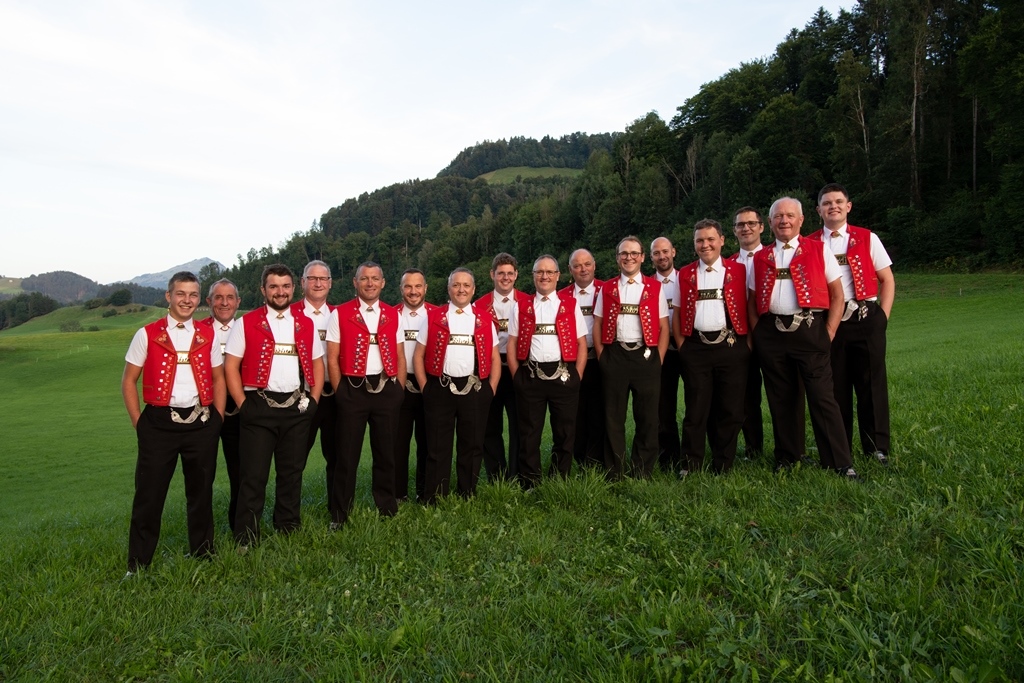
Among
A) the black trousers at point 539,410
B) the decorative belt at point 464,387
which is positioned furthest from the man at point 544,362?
the decorative belt at point 464,387

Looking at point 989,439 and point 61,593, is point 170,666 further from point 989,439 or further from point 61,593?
point 989,439

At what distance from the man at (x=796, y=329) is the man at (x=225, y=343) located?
477 centimetres

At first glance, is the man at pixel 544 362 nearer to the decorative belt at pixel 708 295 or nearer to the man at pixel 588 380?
the man at pixel 588 380

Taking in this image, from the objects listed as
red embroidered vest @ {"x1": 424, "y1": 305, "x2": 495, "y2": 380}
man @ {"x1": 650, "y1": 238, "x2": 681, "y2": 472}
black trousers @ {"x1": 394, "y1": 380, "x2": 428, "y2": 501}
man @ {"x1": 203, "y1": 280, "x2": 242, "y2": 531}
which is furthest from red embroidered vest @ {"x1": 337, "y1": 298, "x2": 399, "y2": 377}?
man @ {"x1": 650, "y1": 238, "x2": 681, "y2": 472}

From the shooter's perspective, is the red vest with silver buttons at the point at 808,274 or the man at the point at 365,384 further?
the man at the point at 365,384

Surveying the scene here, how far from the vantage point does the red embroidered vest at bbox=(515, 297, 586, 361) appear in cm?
618

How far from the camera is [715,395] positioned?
6.38m

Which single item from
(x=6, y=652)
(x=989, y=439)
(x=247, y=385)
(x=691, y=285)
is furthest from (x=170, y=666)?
(x=989, y=439)

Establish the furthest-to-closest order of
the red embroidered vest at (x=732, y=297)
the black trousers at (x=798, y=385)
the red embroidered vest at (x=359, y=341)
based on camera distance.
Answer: the red embroidered vest at (x=732, y=297) → the red embroidered vest at (x=359, y=341) → the black trousers at (x=798, y=385)

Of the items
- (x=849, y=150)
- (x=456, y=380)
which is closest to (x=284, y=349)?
(x=456, y=380)

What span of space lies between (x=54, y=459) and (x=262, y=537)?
1379cm

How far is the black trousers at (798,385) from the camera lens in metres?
5.54

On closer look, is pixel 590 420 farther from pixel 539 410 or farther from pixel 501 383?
pixel 501 383

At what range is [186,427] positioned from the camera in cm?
492
